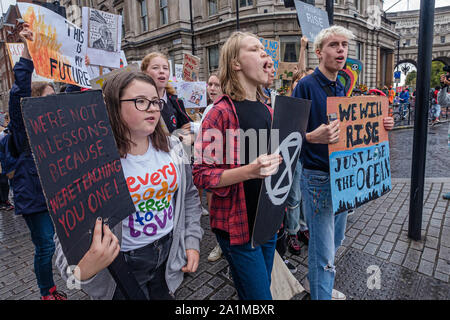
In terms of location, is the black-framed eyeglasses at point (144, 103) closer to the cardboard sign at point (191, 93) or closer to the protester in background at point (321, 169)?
the protester in background at point (321, 169)

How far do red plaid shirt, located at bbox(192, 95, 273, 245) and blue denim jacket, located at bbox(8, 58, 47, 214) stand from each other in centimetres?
144

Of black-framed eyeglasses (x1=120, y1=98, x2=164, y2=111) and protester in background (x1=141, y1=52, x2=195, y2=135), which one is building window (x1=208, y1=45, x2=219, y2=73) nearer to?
protester in background (x1=141, y1=52, x2=195, y2=135)

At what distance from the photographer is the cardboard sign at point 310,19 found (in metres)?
3.80

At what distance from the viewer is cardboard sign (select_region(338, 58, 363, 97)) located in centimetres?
259

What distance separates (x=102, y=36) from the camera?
11.7 ft

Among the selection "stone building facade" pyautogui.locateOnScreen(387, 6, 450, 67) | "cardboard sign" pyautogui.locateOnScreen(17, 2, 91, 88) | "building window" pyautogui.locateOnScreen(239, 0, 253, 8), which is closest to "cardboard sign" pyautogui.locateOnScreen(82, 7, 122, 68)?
"cardboard sign" pyautogui.locateOnScreen(17, 2, 91, 88)

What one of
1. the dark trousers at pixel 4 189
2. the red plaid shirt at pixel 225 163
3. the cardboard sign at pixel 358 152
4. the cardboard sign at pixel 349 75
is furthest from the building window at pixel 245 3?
the red plaid shirt at pixel 225 163

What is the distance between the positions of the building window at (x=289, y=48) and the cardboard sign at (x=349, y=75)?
16.4 metres

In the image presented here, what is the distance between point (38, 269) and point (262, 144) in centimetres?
233

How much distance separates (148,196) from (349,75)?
7.25 ft

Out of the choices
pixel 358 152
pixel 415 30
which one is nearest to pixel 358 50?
pixel 358 152

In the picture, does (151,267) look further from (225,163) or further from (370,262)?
(370,262)
